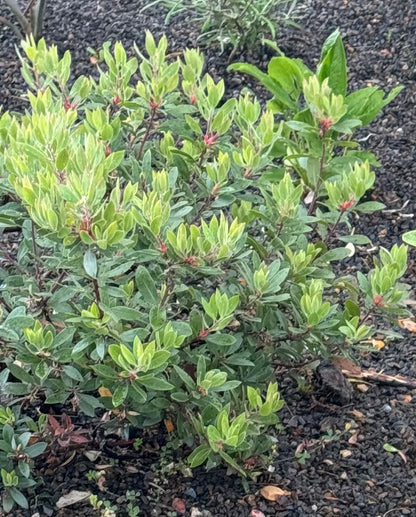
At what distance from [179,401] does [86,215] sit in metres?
0.64

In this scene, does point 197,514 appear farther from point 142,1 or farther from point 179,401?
point 142,1

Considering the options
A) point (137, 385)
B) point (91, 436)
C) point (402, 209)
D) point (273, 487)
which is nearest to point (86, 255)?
point (137, 385)

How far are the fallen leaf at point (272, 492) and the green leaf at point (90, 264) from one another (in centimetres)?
105

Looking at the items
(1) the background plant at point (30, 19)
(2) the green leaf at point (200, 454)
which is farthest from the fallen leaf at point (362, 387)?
(1) the background plant at point (30, 19)

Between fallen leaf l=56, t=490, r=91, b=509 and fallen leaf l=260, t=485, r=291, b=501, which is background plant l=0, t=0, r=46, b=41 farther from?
fallen leaf l=260, t=485, r=291, b=501

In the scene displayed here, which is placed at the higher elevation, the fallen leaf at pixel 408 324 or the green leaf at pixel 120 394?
the green leaf at pixel 120 394

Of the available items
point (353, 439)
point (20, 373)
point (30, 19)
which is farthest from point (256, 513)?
point (30, 19)

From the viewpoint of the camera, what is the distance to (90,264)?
1.72m

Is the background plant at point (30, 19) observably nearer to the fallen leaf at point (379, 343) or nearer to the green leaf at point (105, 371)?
the fallen leaf at point (379, 343)

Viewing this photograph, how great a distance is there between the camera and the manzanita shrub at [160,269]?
71.9 inches

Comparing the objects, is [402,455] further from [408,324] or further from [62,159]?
[62,159]

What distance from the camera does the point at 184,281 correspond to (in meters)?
Answer: 2.23

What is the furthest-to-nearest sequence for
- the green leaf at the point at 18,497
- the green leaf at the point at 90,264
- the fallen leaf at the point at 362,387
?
the fallen leaf at the point at 362,387 < the green leaf at the point at 18,497 < the green leaf at the point at 90,264

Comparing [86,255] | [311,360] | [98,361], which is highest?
[86,255]
